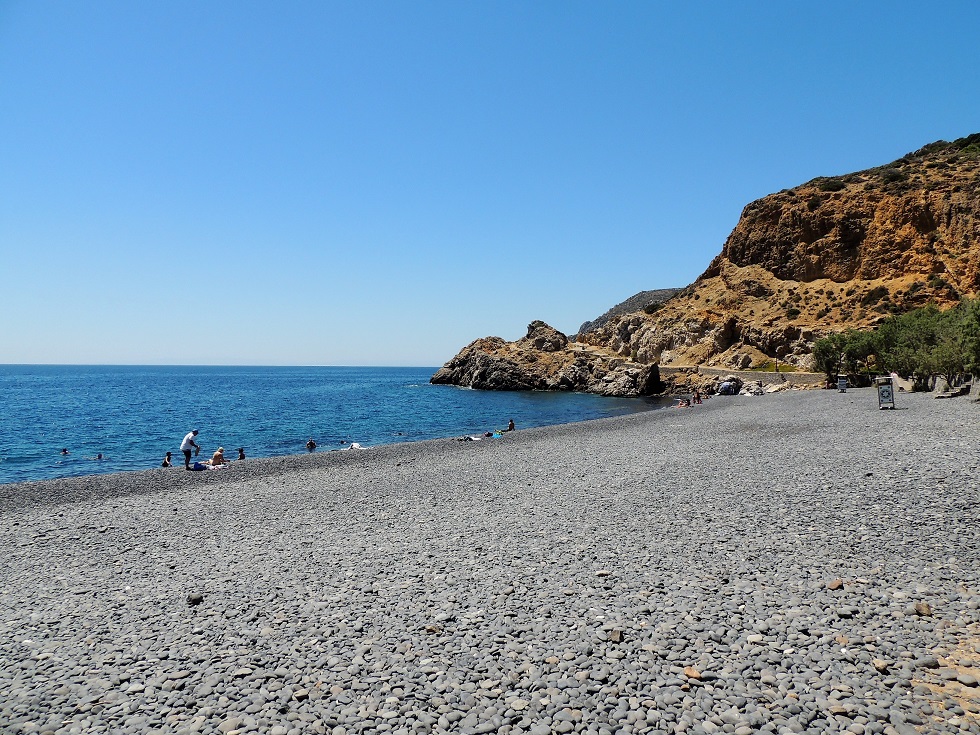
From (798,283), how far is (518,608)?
327 feet

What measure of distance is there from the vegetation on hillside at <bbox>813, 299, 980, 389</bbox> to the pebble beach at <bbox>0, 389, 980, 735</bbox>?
71.3ft

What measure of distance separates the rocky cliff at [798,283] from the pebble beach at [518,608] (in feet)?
233

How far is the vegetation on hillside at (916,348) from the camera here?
33.1 m

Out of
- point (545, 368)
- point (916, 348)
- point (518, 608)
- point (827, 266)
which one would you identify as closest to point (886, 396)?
point (916, 348)

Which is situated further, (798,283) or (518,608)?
(798,283)

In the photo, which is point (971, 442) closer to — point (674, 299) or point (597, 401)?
point (597, 401)

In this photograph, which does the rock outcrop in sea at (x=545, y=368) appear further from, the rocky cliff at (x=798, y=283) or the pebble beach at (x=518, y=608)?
the pebble beach at (x=518, y=608)

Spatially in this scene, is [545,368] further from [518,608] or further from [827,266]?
[518,608]

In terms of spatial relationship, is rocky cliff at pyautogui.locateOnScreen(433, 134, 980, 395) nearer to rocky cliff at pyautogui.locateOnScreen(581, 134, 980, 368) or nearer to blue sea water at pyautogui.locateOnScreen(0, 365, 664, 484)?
rocky cliff at pyautogui.locateOnScreen(581, 134, 980, 368)

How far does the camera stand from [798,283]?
306ft

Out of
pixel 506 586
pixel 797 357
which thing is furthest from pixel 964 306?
pixel 506 586

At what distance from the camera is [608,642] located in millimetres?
7152

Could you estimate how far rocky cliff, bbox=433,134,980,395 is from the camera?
79.0 meters

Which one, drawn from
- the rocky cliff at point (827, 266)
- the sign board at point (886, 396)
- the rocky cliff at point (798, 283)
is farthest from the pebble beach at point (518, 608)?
the rocky cliff at point (827, 266)
